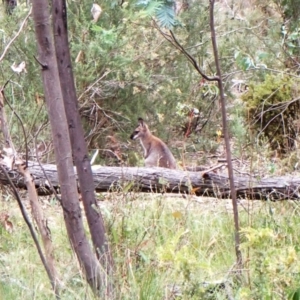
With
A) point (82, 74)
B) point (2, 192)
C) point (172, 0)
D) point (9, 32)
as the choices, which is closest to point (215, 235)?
point (172, 0)

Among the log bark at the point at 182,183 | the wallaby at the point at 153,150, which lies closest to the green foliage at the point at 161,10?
the log bark at the point at 182,183

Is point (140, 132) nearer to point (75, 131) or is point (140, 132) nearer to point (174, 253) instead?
point (75, 131)

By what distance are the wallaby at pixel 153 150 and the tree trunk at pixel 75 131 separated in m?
4.58

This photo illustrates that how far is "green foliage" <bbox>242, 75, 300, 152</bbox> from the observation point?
8695mm

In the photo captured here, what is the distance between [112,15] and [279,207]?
455 cm

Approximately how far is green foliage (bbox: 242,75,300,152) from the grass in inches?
108

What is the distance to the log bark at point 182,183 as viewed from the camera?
5387 millimetres

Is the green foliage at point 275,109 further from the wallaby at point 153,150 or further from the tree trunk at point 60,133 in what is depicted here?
the tree trunk at point 60,133

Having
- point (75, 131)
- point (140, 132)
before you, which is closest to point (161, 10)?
point (75, 131)

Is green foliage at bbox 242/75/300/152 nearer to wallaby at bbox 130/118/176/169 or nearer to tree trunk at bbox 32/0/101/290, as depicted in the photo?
wallaby at bbox 130/118/176/169

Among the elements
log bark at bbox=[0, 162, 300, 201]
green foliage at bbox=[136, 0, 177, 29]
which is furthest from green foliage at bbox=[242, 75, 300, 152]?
green foliage at bbox=[136, 0, 177, 29]

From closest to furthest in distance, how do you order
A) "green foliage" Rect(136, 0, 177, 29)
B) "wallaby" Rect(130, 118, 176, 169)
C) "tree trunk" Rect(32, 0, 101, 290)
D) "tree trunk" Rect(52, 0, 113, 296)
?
"green foliage" Rect(136, 0, 177, 29), "tree trunk" Rect(32, 0, 101, 290), "tree trunk" Rect(52, 0, 113, 296), "wallaby" Rect(130, 118, 176, 169)

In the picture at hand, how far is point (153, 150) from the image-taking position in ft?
29.1

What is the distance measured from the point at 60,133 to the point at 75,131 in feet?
1.01
